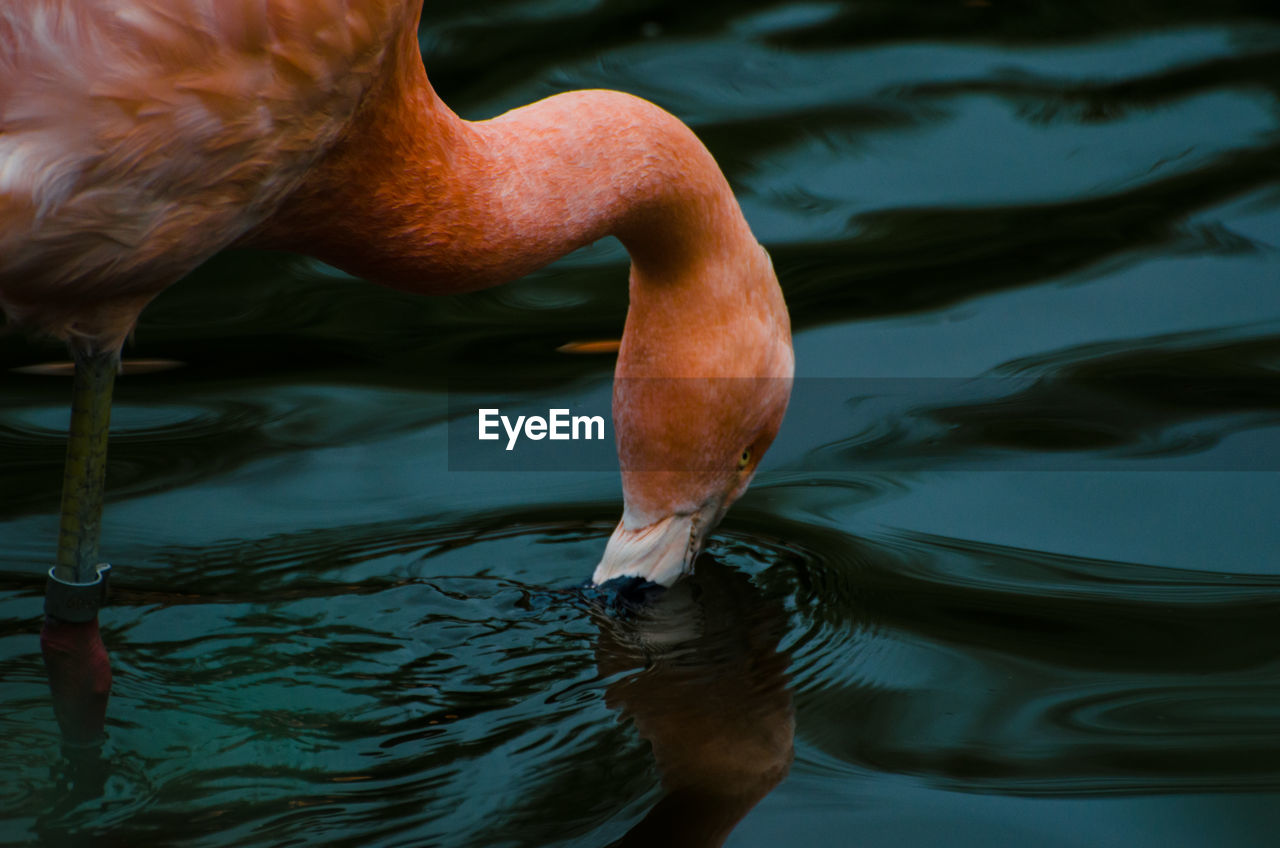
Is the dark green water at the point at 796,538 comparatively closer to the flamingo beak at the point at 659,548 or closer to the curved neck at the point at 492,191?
the flamingo beak at the point at 659,548

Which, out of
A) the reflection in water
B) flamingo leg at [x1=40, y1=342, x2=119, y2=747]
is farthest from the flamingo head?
flamingo leg at [x1=40, y1=342, x2=119, y2=747]

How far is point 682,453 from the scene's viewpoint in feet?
11.4

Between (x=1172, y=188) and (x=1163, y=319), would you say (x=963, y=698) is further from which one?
(x=1172, y=188)

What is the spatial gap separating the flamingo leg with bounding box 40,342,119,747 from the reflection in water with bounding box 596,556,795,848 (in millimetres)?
1021

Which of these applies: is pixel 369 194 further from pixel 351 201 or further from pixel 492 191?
pixel 492 191

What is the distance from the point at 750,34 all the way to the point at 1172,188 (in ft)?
6.96

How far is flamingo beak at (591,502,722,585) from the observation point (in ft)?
11.6

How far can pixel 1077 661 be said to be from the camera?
130 inches

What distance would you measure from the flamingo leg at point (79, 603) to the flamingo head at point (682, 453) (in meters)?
1.13

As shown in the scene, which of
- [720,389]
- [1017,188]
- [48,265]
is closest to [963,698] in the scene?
[720,389]

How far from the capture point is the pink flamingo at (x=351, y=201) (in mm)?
2326

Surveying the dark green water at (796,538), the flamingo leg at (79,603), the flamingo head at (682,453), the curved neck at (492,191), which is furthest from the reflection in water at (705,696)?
the flamingo leg at (79,603)

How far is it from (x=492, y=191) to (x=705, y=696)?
3.64ft

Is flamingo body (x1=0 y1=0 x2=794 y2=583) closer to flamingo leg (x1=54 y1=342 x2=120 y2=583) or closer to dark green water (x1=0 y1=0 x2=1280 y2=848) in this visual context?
flamingo leg (x1=54 y1=342 x2=120 y2=583)
